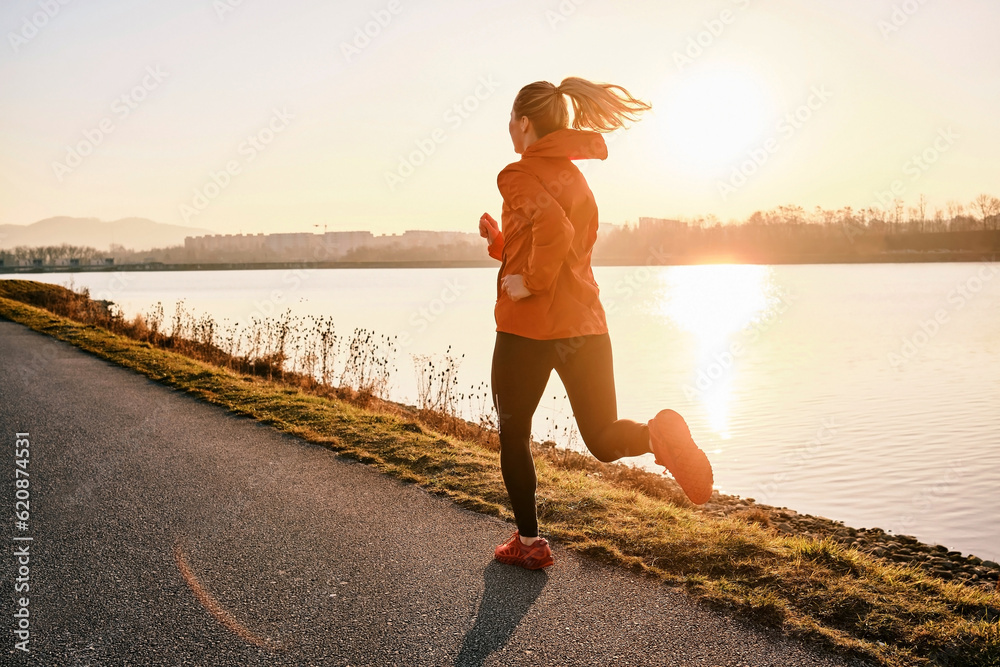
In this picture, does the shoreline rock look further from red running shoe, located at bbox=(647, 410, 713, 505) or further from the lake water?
red running shoe, located at bbox=(647, 410, 713, 505)

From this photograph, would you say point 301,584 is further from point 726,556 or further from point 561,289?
point 726,556

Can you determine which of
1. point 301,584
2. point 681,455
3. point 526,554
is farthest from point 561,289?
point 301,584

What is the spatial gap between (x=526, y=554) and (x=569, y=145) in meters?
2.01

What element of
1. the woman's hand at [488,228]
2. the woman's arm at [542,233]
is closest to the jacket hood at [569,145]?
the woman's arm at [542,233]

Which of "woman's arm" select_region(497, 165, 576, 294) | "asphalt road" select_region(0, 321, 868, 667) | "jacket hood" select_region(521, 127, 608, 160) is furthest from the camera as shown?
"jacket hood" select_region(521, 127, 608, 160)

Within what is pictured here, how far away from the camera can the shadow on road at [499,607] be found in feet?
9.29

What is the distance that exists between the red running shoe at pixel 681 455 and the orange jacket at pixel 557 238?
1.72ft

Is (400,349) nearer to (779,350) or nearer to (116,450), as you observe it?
(779,350)

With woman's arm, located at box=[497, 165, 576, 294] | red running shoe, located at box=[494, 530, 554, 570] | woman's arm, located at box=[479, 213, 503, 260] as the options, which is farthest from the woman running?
red running shoe, located at box=[494, 530, 554, 570]

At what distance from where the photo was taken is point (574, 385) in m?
3.36

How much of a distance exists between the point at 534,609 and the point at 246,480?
115 inches

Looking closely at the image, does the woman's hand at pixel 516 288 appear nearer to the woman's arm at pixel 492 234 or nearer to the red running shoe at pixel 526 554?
the woman's arm at pixel 492 234

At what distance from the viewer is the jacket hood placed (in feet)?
10.6

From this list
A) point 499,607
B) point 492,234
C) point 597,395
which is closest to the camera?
point 499,607
